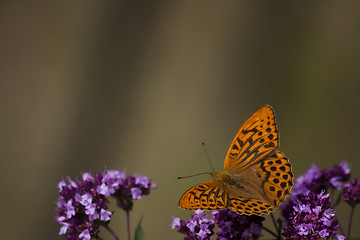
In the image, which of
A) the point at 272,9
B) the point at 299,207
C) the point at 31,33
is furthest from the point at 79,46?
the point at 299,207

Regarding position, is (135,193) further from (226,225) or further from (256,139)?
(256,139)

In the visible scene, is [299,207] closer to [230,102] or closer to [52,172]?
[230,102]

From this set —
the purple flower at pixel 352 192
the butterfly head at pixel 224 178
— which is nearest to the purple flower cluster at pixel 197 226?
the butterfly head at pixel 224 178

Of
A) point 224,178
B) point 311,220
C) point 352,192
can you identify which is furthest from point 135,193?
point 352,192

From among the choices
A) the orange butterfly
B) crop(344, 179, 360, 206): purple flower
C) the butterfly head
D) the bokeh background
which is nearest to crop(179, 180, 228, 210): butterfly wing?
the orange butterfly

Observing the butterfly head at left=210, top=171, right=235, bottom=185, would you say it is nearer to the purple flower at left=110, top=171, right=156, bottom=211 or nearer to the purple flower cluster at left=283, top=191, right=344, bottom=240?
the purple flower cluster at left=283, top=191, right=344, bottom=240

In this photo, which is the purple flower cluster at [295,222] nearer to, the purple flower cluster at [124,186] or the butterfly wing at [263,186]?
the butterfly wing at [263,186]
